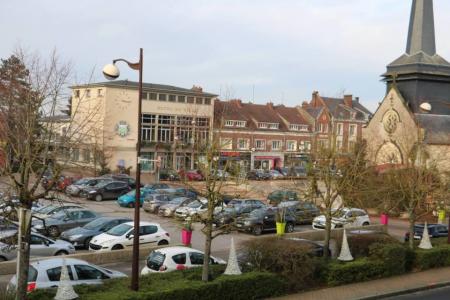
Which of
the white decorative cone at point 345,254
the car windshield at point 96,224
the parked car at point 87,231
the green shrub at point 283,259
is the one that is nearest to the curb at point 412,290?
the green shrub at point 283,259

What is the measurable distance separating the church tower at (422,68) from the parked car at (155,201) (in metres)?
26.4

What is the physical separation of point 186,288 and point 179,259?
288 cm

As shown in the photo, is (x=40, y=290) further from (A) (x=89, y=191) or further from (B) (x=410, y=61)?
(B) (x=410, y=61)

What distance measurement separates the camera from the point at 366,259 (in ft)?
64.9

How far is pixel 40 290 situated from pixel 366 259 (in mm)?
11758

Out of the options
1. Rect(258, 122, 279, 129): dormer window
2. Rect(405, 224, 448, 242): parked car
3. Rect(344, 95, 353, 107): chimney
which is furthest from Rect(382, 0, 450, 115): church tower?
Rect(344, 95, 353, 107): chimney

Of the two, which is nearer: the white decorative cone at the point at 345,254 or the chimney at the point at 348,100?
the white decorative cone at the point at 345,254

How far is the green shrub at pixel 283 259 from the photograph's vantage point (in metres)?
16.9

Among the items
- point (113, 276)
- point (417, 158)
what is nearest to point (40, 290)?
point (113, 276)

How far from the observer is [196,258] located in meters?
17.6

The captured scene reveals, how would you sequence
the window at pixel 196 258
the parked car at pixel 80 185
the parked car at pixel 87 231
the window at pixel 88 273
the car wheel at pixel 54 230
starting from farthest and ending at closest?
the parked car at pixel 80 185 < the car wheel at pixel 54 230 < the parked car at pixel 87 231 < the window at pixel 196 258 < the window at pixel 88 273

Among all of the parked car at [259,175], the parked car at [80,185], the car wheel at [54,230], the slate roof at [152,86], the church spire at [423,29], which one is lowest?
the car wheel at [54,230]

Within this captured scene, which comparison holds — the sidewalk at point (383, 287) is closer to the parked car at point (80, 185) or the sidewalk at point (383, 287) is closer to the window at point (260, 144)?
Answer: the parked car at point (80, 185)

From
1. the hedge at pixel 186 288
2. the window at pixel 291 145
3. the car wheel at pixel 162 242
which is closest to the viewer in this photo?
the hedge at pixel 186 288
